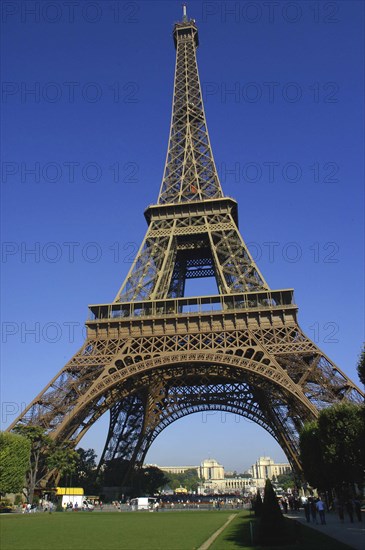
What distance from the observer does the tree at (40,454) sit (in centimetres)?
3950

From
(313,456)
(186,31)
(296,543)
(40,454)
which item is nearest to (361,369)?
(296,543)

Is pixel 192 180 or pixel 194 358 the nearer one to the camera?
pixel 194 358

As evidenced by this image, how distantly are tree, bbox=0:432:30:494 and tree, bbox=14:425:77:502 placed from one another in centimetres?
67

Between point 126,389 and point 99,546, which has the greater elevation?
point 126,389

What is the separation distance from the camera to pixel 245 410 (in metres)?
55.5

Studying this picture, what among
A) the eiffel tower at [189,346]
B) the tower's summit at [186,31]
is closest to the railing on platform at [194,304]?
the eiffel tower at [189,346]

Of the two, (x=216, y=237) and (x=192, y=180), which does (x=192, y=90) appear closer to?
(x=192, y=180)

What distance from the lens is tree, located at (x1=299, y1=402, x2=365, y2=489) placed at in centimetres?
3189

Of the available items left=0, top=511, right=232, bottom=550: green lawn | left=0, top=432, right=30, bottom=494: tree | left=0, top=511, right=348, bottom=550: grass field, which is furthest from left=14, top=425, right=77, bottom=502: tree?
left=0, top=511, right=348, bottom=550: grass field

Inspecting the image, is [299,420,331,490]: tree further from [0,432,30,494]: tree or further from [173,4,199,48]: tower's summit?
[173,4,199,48]: tower's summit

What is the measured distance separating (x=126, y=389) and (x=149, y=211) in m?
21.0

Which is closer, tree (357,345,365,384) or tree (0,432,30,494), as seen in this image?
tree (357,345,365,384)

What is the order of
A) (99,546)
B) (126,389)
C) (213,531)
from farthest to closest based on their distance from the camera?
(126,389), (213,531), (99,546)

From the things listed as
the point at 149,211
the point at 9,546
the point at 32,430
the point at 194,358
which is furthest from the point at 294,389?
the point at 149,211
